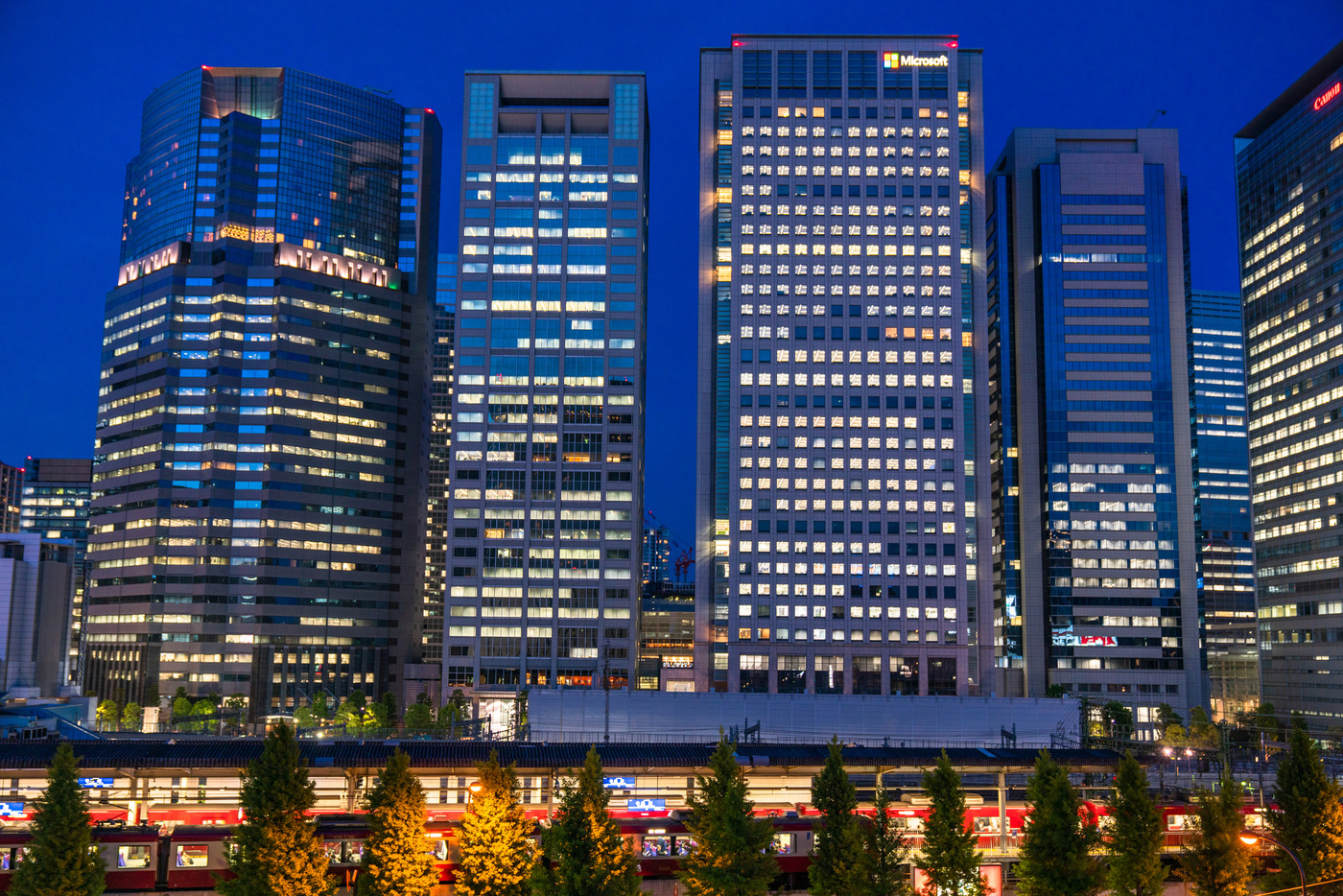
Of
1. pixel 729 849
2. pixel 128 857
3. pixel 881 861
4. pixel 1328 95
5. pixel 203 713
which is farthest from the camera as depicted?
pixel 1328 95

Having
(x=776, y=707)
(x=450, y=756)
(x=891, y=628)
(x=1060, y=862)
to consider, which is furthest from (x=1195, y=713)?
(x=450, y=756)

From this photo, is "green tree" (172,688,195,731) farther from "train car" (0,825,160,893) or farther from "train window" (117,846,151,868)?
"train window" (117,846,151,868)

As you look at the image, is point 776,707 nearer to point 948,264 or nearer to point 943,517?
point 943,517

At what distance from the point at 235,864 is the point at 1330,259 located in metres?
193

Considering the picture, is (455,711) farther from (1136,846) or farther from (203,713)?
(1136,846)

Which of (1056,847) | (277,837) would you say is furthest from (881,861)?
(277,837)

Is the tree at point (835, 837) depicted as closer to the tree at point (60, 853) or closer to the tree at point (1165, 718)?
the tree at point (60, 853)

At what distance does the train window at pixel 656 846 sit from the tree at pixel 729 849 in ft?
23.8

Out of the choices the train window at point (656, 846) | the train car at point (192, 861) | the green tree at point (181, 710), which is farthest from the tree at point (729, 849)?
the green tree at point (181, 710)

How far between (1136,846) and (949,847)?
1135 centimetres

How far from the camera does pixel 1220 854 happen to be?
6562 cm

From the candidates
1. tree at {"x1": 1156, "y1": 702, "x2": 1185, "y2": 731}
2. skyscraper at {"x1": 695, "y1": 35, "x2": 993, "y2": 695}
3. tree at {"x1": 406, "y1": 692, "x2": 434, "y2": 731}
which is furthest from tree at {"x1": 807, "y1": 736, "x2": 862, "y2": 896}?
tree at {"x1": 1156, "y1": 702, "x2": 1185, "y2": 731}

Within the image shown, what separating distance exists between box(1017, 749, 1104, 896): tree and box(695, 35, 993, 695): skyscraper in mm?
115277

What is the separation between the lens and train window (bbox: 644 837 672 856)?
72.6 metres
